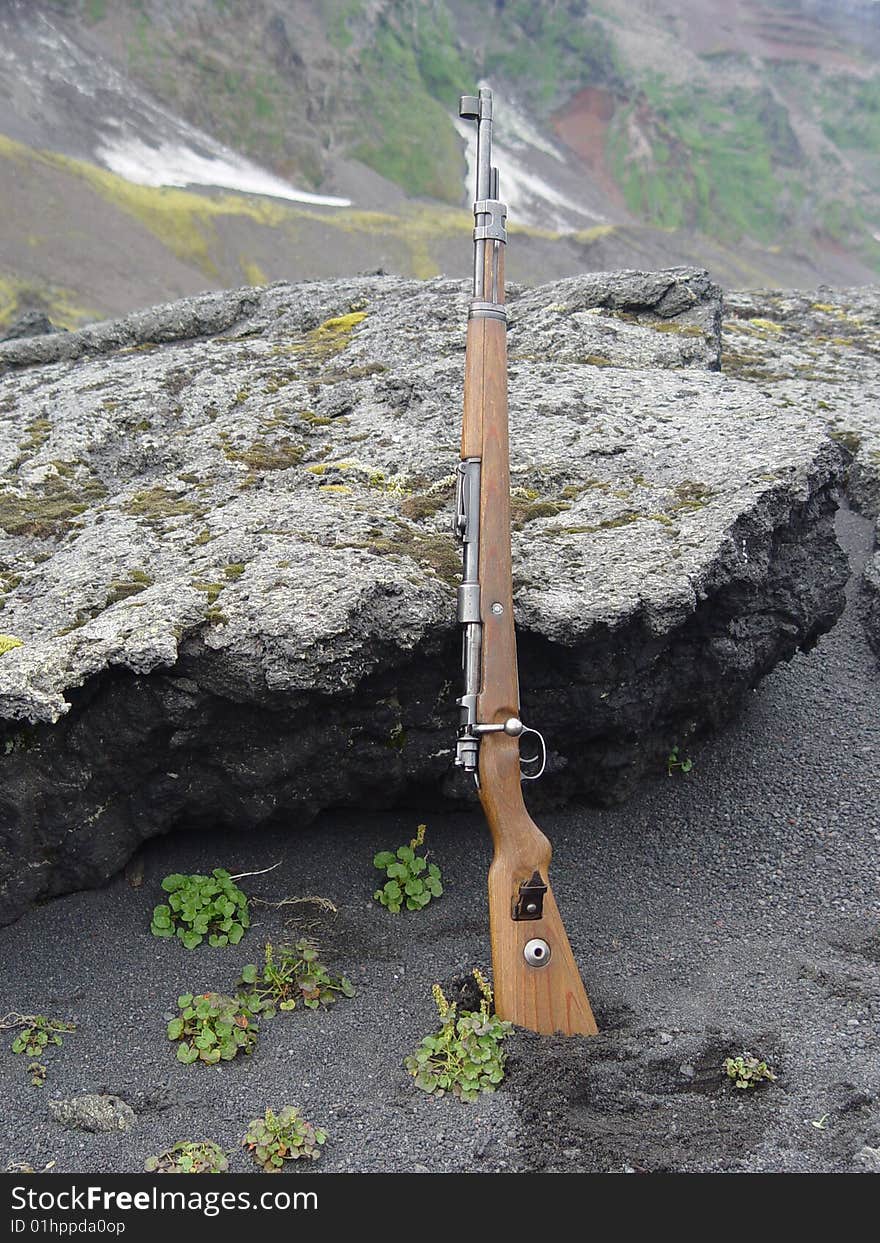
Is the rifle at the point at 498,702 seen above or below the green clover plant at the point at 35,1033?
above

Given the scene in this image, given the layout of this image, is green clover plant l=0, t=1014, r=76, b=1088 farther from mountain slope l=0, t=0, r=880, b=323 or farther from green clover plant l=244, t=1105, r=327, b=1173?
mountain slope l=0, t=0, r=880, b=323

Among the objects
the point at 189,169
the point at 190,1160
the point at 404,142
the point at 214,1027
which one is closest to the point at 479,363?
the point at 214,1027

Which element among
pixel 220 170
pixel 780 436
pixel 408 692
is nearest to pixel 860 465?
pixel 780 436

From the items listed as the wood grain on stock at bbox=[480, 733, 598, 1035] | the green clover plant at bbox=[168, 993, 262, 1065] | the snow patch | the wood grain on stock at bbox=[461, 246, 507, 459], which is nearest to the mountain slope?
the snow patch

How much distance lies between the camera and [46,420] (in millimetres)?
9953

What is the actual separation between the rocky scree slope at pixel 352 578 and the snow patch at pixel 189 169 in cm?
8538

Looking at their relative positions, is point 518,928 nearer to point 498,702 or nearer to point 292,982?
point 498,702

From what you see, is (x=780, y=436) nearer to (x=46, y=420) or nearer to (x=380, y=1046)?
(x=380, y=1046)

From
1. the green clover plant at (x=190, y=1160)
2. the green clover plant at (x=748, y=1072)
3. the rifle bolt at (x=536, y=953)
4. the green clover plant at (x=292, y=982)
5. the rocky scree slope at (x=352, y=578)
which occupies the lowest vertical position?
the green clover plant at (x=190, y=1160)

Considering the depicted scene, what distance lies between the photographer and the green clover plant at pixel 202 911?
6934mm

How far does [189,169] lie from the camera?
94.1m

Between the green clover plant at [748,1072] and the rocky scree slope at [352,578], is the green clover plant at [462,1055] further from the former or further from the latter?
the rocky scree slope at [352,578]

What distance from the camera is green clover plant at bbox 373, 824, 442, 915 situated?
7.27m

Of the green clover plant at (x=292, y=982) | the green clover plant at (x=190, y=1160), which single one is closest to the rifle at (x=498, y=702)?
the green clover plant at (x=292, y=982)
